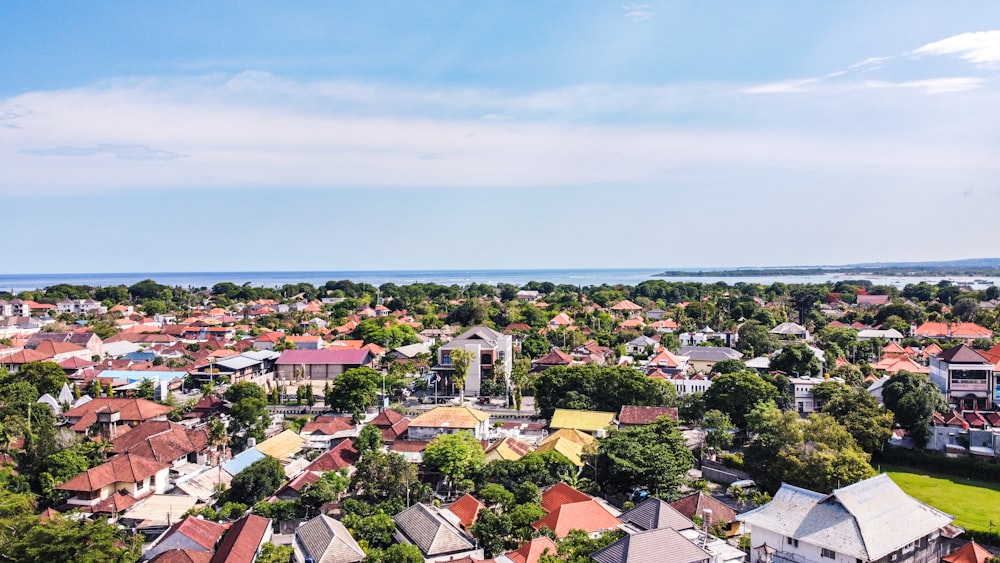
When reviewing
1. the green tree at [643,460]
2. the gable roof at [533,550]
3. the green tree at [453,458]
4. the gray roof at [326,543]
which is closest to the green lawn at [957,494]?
the green tree at [643,460]

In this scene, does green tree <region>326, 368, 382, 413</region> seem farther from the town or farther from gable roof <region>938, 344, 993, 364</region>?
gable roof <region>938, 344, 993, 364</region>

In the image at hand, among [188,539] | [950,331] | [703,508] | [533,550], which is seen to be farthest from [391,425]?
[950,331]

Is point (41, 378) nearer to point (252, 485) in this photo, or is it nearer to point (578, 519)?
point (252, 485)

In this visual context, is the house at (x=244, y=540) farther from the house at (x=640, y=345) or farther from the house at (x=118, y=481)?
the house at (x=640, y=345)

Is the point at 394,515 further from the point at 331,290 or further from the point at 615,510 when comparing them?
the point at 331,290

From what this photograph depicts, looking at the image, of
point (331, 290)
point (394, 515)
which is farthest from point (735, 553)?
point (331, 290)

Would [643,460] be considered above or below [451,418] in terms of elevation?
above

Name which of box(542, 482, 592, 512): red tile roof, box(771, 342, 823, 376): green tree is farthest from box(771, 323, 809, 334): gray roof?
box(542, 482, 592, 512): red tile roof
